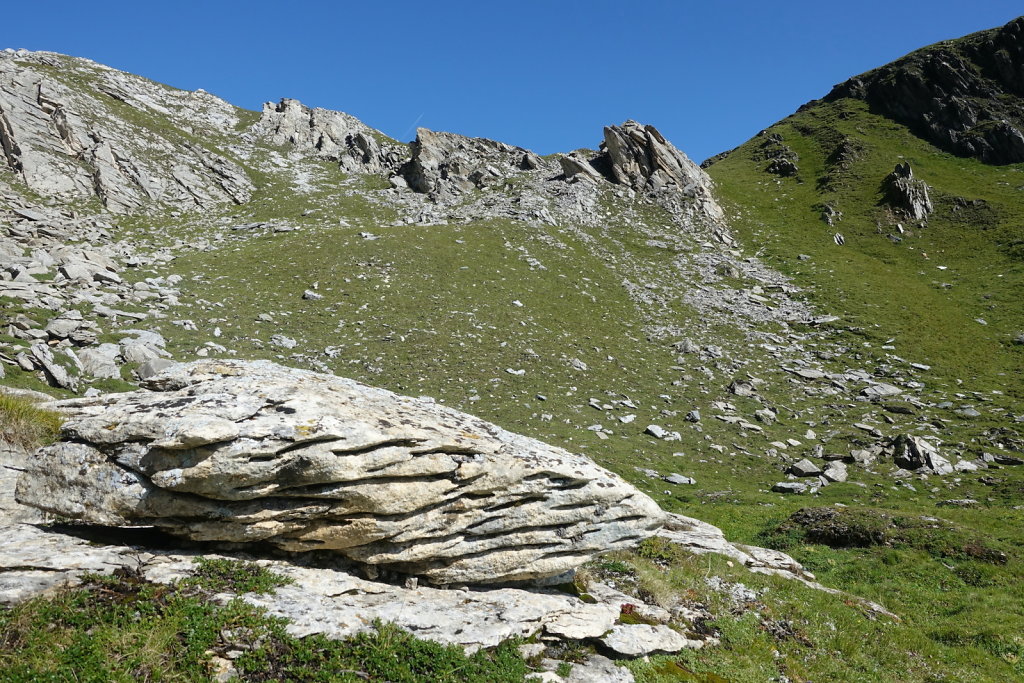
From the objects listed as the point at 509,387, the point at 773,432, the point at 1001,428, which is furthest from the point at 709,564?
the point at 1001,428

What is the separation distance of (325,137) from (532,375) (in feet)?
242

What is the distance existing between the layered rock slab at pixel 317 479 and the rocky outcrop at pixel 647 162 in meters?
71.3

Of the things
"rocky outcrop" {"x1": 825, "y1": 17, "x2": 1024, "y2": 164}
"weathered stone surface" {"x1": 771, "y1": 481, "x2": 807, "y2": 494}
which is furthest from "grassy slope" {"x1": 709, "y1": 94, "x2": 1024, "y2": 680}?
"rocky outcrop" {"x1": 825, "y1": 17, "x2": 1024, "y2": 164}

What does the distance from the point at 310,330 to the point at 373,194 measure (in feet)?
132

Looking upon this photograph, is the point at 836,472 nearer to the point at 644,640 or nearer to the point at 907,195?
the point at 644,640

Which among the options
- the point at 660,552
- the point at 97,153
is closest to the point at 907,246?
the point at 660,552

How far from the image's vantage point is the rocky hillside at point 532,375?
26.6 ft

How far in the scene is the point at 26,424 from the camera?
33.4ft

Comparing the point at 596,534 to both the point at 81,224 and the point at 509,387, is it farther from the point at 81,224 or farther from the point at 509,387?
the point at 81,224

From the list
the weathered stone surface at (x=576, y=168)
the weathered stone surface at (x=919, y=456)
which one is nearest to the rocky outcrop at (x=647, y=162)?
the weathered stone surface at (x=576, y=168)

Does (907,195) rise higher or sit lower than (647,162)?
lower

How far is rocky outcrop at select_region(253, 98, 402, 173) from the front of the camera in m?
81.4

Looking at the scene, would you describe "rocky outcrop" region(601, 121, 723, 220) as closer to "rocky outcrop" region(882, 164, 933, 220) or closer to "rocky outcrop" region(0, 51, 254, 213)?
"rocky outcrop" region(882, 164, 933, 220)

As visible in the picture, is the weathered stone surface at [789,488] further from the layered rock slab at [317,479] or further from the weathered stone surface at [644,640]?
the layered rock slab at [317,479]
